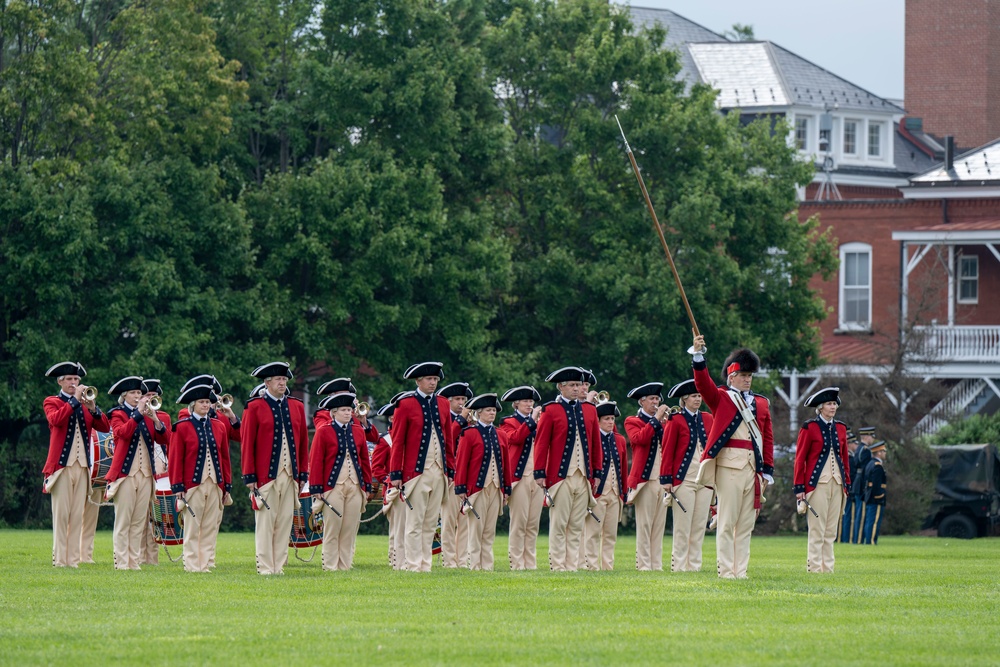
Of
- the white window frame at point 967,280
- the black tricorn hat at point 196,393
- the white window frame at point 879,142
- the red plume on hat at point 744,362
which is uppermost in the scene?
the white window frame at point 879,142

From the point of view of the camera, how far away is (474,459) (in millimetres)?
18609

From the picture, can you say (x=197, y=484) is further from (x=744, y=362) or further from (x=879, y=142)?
(x=879, y=142)

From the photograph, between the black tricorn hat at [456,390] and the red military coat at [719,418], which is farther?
the black tricorn hat at [456,390]

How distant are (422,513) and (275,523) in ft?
4.70

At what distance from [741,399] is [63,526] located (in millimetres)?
7387

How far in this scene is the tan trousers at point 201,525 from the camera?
17172 millimetres

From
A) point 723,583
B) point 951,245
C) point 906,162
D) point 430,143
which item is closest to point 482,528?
point 723,583

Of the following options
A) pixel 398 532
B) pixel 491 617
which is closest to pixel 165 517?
pixel 398 532

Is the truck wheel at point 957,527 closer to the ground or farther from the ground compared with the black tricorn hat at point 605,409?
closer to the ground

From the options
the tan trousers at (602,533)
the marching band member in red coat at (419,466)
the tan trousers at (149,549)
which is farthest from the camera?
the tan trousers at (602,533)

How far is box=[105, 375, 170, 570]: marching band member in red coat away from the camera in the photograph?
18016 millimetres

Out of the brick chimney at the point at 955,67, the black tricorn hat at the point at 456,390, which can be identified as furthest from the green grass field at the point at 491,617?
the brick chimney at the point at 955,67

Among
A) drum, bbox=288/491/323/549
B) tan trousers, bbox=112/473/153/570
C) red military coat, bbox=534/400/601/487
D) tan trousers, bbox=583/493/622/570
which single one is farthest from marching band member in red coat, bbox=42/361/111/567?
tan trousers, bbox=583/493/622/570

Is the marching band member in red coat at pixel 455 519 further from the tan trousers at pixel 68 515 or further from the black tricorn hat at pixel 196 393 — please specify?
the tan trousers at pixel 68 515
